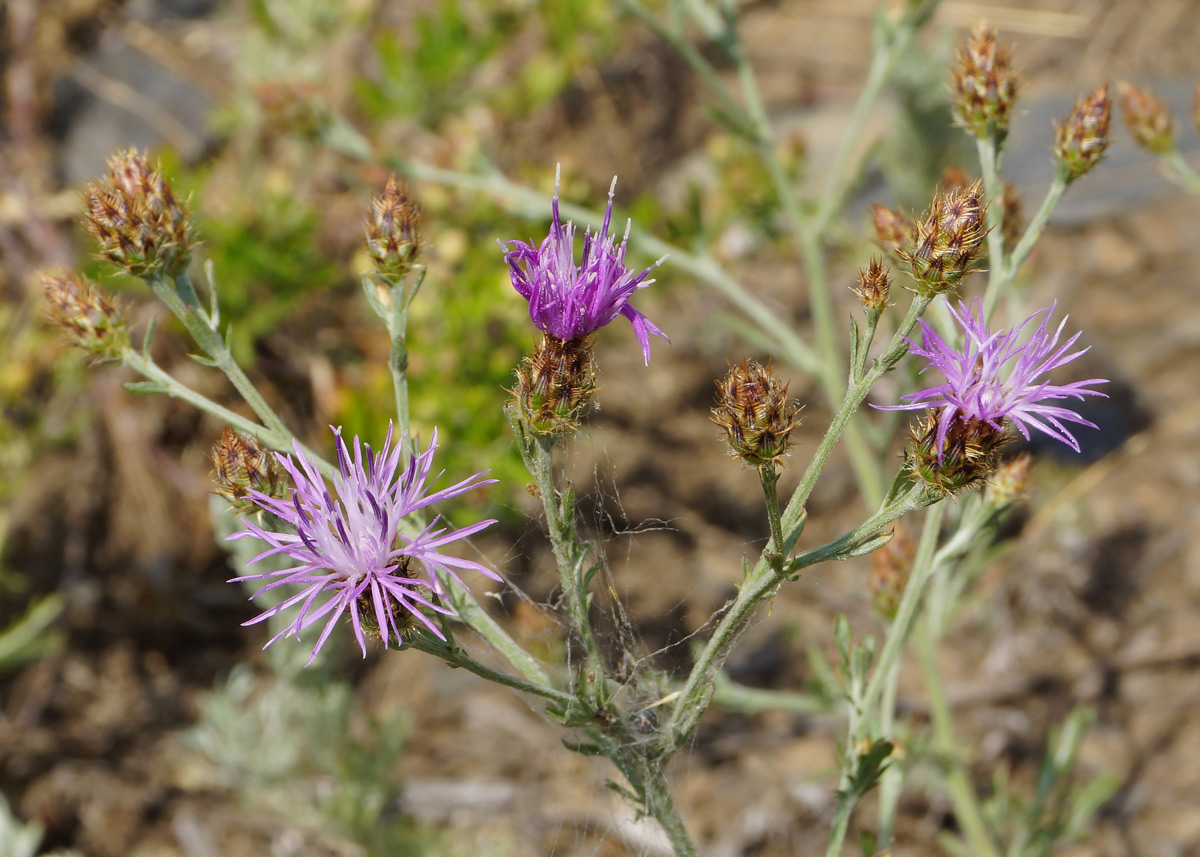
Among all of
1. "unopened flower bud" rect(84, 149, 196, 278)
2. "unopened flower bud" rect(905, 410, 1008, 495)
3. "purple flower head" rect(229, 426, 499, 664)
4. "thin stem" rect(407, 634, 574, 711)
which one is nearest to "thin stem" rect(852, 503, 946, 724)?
"unopened flower bud" rect(905, 410, 1008, 495)

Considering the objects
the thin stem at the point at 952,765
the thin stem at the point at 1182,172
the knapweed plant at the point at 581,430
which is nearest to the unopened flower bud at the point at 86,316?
the knapweed plant at the point at 581,430

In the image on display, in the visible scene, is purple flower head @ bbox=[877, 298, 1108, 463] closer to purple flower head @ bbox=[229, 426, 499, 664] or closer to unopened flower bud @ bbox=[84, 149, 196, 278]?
purple flower head @ bbox=[229, 426, 499, 664]

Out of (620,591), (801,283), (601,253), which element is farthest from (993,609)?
(601,253)

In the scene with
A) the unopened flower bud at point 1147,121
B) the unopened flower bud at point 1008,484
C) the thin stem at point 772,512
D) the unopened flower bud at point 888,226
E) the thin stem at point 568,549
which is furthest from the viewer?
the unopened flower bud at point 1147,121

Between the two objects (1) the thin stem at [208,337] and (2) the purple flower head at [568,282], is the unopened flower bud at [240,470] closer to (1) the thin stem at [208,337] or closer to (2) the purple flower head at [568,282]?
(1) the thin stem at [208,337]

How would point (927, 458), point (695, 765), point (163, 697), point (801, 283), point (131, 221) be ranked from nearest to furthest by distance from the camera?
point (927, 458) < point (131, 221) < point (695, 765) < point (163, 697) < point (801, 283)

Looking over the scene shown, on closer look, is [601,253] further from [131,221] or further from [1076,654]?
[1076,654]

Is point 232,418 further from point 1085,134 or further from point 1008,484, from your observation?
point 1085,134
